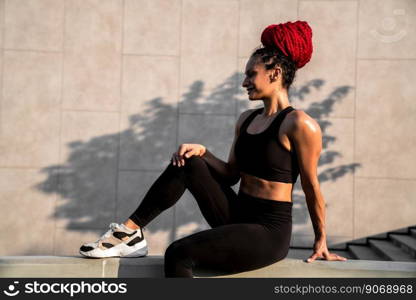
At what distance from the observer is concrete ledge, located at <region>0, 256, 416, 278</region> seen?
87.7 inches

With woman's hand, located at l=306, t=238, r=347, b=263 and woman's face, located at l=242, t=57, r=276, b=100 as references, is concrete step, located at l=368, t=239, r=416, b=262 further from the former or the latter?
woman's face, located at l=242, t=57, r=276, b=100

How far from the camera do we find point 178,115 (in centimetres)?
633

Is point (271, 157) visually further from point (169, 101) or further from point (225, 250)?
point (169, 101)

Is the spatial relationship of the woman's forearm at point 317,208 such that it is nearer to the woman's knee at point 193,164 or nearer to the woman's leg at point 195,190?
the woman's leg at point 195,190

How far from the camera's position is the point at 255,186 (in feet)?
7.52

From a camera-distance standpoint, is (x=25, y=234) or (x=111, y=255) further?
(x=25, y=234)

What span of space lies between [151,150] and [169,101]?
0.79m

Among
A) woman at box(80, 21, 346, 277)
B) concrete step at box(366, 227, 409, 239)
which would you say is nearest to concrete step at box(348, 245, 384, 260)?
concrete step at box(366, 227, 409, 239)

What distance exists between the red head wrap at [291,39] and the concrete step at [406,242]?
361 centimetres

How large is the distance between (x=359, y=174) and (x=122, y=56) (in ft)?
13.0

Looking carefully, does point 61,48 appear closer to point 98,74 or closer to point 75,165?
point 98,74

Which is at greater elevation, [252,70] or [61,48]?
[61,48]

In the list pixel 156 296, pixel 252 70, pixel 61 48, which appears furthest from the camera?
pixel 61 48

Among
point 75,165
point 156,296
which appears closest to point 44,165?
point 75,165
